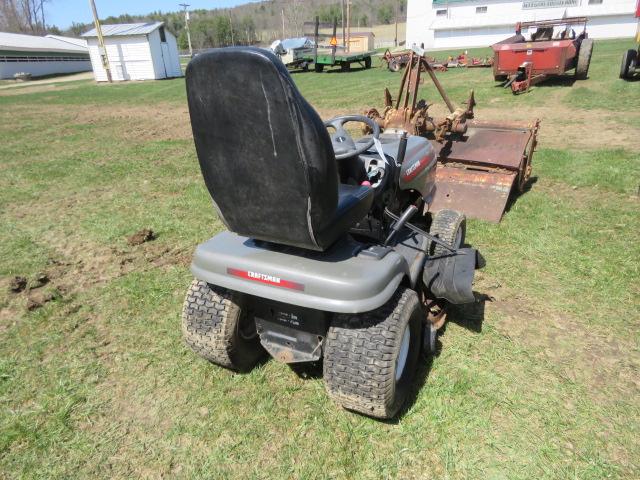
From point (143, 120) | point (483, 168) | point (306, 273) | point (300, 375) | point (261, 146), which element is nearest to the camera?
point (261, 146)

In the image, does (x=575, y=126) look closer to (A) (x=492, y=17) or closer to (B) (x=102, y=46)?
(B) (x=102, y=46)

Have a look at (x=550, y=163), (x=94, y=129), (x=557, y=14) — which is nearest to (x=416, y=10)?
(x=557, y=14)

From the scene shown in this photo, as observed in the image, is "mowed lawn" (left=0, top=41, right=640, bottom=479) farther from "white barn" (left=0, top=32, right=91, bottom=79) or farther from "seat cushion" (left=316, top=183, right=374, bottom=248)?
"white barn" (left=0, top=32, right=91, bottom=79)

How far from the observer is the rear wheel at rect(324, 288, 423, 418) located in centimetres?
204

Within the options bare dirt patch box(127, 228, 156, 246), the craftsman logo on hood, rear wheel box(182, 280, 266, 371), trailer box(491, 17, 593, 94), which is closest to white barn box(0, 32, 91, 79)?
trailer box(491, 17, 593, 94)

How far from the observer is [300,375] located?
2.63 meters

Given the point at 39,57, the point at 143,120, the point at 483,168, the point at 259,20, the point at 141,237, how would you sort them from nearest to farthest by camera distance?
the point at 141,237 → the point at 483,168 → the point at 143,120 → the point at 39,57 → the point at 259,20

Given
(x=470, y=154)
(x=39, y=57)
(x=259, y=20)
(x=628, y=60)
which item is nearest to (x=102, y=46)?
(x=39, y=57)

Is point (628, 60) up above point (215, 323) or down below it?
above

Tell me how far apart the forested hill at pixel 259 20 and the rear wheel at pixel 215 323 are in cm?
5193

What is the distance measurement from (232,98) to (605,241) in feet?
12.4

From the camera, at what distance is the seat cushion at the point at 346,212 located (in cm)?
190

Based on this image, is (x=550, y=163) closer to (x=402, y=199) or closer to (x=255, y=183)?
(x=402, y=199)

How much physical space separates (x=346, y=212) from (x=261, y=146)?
1.76ft
